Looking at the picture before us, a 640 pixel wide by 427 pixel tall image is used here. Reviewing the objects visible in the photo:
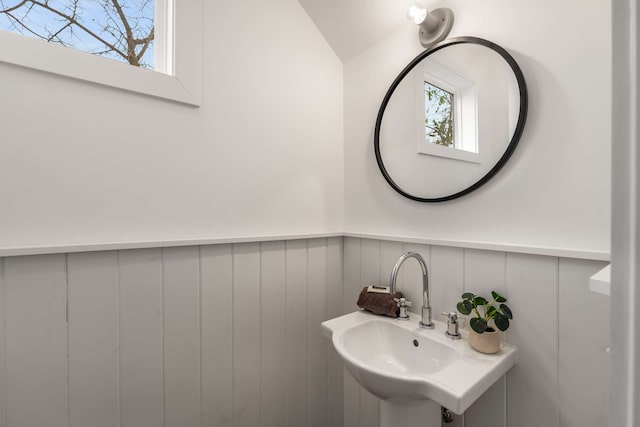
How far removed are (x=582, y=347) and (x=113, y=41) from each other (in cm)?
174

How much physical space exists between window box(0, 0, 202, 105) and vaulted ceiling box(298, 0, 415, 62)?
0.60 m

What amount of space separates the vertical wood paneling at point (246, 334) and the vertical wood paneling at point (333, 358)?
386 mm

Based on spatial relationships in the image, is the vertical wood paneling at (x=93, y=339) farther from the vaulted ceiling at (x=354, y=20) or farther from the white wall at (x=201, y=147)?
the vaulted ceiling at (x=354, y=20)

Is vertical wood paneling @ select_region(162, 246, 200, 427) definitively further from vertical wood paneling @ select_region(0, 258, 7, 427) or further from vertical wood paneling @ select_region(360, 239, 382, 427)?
vertical wood paneling @ select_region(360, 239, 382, 427)

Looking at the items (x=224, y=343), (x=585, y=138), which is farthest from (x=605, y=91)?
(x=224, y=343)

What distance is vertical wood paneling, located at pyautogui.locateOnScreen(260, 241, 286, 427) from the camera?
120 cm

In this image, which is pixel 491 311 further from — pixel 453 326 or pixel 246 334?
pixel 246 334

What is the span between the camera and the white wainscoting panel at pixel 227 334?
0.78 m

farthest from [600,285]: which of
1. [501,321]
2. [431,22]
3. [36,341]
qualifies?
[36,341]

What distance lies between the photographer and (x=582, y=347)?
2.57 feet

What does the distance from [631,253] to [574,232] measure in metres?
0.70

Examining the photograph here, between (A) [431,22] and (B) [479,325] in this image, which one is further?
(A) [431,22]

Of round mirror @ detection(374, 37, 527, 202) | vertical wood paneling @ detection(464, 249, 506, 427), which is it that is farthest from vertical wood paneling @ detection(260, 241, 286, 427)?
vertical wood paneling @ detection(464, 249, 506, 427)

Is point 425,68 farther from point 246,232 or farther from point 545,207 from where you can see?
point 246,232
